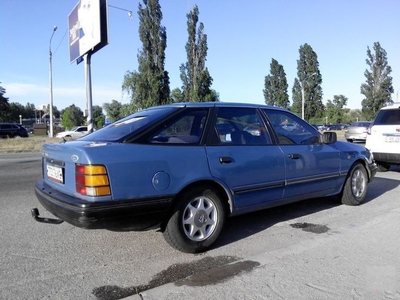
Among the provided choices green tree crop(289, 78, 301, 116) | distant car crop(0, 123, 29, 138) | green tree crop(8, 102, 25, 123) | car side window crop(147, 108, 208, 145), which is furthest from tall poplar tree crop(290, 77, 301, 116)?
green tree crop(8, 102, 25, 123)

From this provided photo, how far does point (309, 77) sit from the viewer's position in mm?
51406

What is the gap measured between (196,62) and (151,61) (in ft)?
21.7

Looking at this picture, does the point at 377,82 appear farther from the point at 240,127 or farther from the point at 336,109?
the point at 240,127

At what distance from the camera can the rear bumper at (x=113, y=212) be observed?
3.03 m

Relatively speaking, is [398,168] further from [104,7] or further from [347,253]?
[104,7]

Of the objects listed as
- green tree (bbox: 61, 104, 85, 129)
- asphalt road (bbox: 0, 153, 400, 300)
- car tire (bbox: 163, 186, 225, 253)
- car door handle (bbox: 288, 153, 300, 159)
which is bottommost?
asphalt road (bbox: 0, 153, 400, 300)

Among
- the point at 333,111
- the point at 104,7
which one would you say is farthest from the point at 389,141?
the point at 333,111

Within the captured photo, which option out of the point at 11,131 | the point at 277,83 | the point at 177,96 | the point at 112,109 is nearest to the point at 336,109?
the point at 277,83

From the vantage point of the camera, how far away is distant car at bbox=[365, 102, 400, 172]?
27.2 ft

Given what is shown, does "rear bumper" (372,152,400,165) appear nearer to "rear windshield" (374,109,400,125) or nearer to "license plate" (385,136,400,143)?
"license plate" (385,136,400,143)

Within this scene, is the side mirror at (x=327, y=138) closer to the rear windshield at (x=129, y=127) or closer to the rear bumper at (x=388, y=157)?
the rear windshield at (x=129, y=127)

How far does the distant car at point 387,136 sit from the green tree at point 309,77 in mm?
43893

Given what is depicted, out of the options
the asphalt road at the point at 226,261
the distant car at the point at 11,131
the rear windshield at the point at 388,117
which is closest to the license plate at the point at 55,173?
the asphalt road at the point at 226,261

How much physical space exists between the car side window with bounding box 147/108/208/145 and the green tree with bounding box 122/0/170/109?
3767cm
